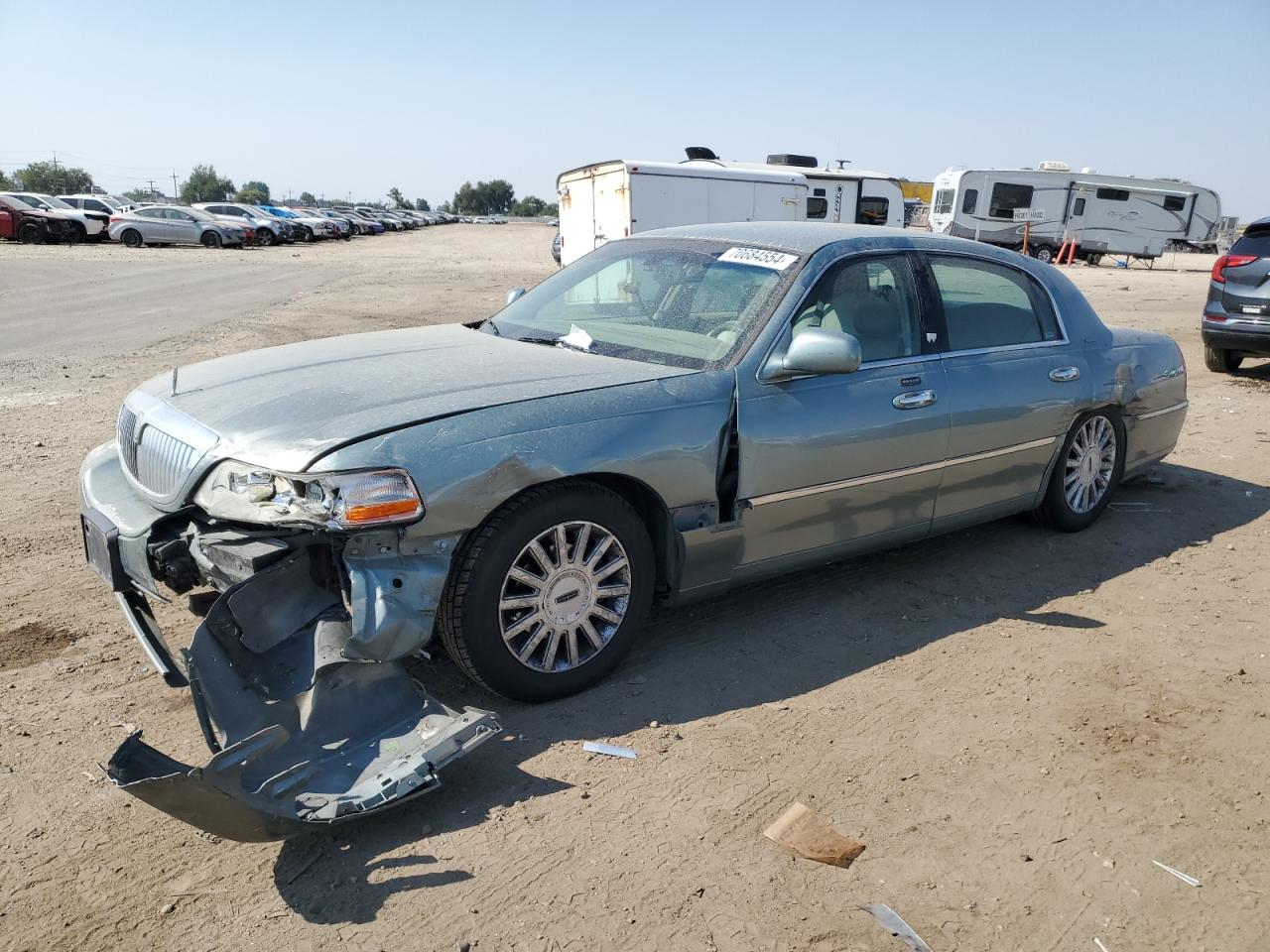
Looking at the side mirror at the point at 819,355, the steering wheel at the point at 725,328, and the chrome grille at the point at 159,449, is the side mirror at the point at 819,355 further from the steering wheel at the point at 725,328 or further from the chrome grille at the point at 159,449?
the chrome grille at the point at 159,449

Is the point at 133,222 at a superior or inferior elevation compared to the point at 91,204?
inferior

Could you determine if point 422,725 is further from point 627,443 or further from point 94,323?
point 94,323

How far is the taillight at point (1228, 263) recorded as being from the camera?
421 inches

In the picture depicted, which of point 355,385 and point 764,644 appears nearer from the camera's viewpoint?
point 355,385

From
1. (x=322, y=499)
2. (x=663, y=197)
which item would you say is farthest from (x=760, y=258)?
→ (x=663, y=197)

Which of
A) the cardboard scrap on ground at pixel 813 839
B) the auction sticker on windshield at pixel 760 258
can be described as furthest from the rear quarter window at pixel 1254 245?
the cardboard scrap on ground at pixel 813 839

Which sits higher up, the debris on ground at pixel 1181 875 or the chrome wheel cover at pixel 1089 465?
the chrome wheel cover at pixel 1089 465

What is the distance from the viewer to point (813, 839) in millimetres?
2934

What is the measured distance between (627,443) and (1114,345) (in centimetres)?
351

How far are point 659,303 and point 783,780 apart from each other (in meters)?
2.20

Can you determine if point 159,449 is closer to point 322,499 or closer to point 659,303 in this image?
point 322,499

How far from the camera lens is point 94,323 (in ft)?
45.2

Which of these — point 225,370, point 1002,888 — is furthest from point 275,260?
point 1002,888

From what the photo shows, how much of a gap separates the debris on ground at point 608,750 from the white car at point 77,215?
3687 centimetres
